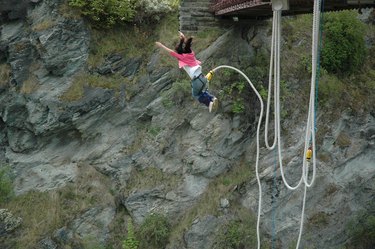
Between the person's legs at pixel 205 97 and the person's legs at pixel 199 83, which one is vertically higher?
the person's legs at pixel 199 83

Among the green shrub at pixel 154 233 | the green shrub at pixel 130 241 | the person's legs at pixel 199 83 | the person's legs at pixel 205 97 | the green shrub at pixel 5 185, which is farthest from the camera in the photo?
the green shrub at pixel 5 185

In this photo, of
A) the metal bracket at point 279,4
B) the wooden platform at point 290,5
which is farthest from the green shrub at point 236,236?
the metal bracket at point 279,4

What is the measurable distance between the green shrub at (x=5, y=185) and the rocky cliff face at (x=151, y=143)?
0.76 ft

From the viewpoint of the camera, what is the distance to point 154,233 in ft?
42.6

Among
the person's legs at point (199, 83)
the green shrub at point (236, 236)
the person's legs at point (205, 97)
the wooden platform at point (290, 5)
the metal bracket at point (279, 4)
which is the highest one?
the metal bracket at point (279, 4)

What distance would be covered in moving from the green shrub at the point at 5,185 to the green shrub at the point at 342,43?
10329 mm

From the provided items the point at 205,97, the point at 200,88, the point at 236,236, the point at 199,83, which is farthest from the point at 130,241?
the point at 199,83

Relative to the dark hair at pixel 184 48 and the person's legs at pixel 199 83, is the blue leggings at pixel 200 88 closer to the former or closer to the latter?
the person's legs at pixel 199 83

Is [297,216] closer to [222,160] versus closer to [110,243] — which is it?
[222,160]

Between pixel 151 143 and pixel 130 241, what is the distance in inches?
115

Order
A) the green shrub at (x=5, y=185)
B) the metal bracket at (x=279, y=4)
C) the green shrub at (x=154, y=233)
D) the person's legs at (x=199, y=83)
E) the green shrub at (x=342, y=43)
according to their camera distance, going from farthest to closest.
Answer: the green shrub at (x=342, y=43) → the green shrub at (x=5, y=185) → the green shrub at (x=154, y=233) → the person's legs at (x=199, y=83) → the metal bracket at (x=279, y=4)

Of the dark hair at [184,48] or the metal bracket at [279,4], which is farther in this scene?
the dark hair at [184,48]

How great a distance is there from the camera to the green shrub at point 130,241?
506 inches

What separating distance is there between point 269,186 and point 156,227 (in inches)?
139
